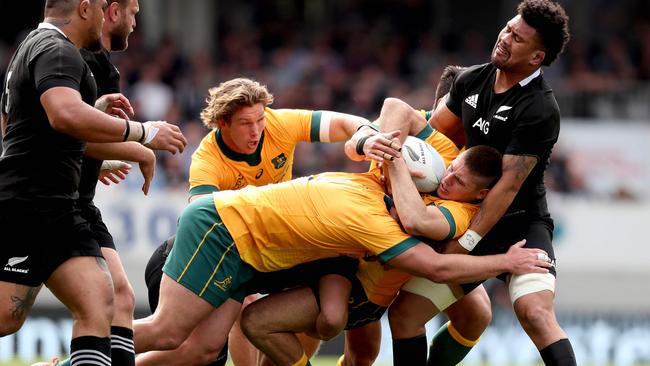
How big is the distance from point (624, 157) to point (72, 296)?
1069cm

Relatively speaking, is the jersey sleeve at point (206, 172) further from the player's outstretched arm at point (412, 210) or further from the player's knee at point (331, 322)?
the player's outstretched arm at point (412, 210)

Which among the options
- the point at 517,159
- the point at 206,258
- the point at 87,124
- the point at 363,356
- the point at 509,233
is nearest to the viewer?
the point at 87,124

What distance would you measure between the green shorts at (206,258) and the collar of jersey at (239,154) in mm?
848

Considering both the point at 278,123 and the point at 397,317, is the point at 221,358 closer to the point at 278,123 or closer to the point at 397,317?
the point at 397,317

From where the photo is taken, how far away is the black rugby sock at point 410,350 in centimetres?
711

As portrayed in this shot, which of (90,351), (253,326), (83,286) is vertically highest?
(83,286)

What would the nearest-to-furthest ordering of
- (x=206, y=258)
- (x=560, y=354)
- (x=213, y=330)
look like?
1. (x=560, y=354)
2. (x=206, y=258)
3. (x=213, y=330)

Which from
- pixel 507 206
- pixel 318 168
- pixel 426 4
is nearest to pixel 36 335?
Answer: pixel 318 168

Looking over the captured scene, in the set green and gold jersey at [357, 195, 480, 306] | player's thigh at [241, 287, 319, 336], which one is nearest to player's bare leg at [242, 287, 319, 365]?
player's thigh at [241, 287, 319, 336]

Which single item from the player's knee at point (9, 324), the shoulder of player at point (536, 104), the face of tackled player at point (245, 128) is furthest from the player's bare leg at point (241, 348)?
the shoulder of player at point (536, 104)

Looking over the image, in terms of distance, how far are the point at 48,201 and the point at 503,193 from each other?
2.48 m

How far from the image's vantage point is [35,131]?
6.07 m

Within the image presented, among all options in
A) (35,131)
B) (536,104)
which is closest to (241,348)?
(35,131)

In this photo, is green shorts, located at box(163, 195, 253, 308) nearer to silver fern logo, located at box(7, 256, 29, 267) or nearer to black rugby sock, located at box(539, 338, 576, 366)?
silver fern logo, located at box(7, 256, 29, 267)
